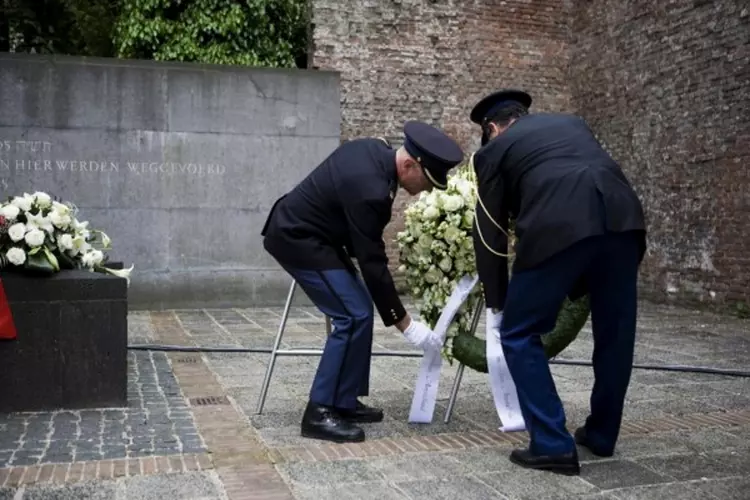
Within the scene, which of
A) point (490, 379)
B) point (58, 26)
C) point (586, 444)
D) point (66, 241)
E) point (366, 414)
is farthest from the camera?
point (58, 26)

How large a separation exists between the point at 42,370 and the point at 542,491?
301cm

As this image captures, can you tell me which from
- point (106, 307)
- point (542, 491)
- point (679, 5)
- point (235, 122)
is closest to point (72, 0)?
point (235, 122)

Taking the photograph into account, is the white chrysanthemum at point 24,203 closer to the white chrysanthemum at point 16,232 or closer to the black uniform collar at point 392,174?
the white chrysanthemum at point 16,232

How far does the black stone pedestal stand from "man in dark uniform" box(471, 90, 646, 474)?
92.3 inches

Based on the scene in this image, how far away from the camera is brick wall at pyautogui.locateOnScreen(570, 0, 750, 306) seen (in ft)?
32.1

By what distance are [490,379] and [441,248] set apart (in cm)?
76

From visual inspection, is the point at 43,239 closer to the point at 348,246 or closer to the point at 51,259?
the point at 51,259

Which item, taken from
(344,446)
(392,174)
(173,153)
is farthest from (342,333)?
(173,153)

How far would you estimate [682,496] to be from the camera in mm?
3346

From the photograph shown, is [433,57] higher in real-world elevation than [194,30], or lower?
lower

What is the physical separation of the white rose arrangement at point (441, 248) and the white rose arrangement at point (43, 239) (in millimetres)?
1830

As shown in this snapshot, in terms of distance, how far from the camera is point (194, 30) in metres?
11.9

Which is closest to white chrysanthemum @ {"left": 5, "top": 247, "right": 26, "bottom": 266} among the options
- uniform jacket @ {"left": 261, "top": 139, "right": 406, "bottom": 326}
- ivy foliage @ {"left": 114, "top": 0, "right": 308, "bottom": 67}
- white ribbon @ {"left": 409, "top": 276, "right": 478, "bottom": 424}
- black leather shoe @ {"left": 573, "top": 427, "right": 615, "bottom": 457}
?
uniform jacket @ {"left": 261, "top": 139, "right": 406, "bottom": 326}

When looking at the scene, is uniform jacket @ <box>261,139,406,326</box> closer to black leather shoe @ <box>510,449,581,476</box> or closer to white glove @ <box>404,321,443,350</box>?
white glove @ <box>404,321,443,350</box>
